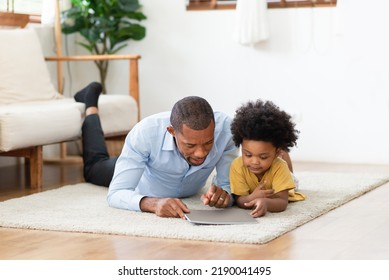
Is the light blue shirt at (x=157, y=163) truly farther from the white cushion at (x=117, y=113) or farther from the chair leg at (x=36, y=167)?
the white cushion at (x=117, y=113)

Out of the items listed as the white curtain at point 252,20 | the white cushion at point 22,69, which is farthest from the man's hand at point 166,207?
the white curtain at point 252,20

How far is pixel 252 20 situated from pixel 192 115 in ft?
7.86

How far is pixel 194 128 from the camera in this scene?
9.71ft

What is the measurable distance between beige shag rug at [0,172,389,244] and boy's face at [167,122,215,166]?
252 millimetres

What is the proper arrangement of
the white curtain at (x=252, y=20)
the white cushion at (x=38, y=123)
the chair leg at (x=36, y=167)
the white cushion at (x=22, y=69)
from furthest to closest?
the white curtain at (x=252, y=20), the white cushion at (x=22, y=69), the chair leg at (x=36, y=167), the white cushion at (x=38, y=123)

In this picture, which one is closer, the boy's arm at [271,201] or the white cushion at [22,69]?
the boy's arm at [271,201]

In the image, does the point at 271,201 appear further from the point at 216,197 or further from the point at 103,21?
the point at 103,21

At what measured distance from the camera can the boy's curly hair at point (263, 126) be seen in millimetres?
3145

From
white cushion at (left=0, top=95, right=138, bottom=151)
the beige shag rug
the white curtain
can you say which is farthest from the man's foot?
the white curtain

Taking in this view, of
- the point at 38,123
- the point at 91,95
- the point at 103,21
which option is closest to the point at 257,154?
the point at 38,123

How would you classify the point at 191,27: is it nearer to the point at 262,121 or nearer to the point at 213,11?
the point at 213,11

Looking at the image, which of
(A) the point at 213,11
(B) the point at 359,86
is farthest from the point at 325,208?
(A) the point at 213,11

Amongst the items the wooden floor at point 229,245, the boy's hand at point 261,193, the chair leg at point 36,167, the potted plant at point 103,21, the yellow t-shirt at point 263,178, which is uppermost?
the potted plant at point 103,21
